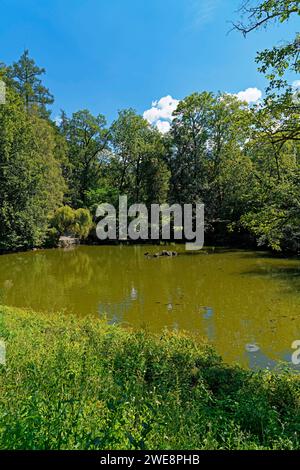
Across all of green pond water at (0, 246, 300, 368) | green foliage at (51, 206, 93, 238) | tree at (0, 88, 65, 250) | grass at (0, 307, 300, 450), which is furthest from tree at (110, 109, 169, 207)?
grass at (0, 307, 300, 450)

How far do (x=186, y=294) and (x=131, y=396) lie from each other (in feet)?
29.1

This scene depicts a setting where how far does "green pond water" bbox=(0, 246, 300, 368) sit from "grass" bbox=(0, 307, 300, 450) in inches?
66.6

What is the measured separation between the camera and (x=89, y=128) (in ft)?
127

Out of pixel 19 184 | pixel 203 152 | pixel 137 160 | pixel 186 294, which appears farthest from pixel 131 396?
pixel 137 160

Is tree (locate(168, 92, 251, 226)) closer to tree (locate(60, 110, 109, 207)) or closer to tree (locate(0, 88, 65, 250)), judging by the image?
tree (locate(60, 110, 109, 207))

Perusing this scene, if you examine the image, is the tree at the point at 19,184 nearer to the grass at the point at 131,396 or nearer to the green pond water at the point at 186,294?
the green pond water at the point at 186,294

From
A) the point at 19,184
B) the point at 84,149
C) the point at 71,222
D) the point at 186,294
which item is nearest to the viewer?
the point at 186,294

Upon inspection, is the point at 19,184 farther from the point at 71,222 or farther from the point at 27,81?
the point at 27,81

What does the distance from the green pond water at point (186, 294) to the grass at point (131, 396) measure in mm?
1692

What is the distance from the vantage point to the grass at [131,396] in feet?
9.58

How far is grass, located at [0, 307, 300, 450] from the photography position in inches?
115

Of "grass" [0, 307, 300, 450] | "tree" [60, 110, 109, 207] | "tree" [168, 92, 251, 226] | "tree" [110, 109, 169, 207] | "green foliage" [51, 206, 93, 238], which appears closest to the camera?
"grass" [0, 307, 300, 450]

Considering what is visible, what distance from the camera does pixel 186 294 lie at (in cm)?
1262
